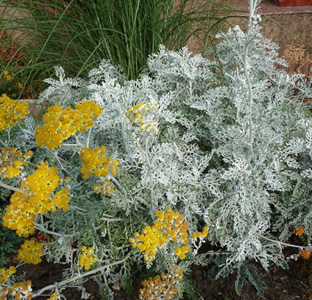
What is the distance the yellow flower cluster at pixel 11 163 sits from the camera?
1.17 metres

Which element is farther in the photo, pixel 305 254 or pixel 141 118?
pixel 305 254

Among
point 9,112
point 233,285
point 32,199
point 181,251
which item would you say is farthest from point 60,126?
point 233,285

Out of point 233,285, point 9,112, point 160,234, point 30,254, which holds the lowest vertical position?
point 233,285

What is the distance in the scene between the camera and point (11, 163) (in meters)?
1.28

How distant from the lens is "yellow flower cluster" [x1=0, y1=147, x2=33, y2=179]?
1170 millimetres

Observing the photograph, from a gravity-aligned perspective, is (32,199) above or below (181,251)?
above

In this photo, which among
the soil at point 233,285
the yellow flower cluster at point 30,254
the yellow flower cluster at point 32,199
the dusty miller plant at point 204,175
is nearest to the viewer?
the yellow flower cluster at point 32,199

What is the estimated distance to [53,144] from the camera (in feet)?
3.89

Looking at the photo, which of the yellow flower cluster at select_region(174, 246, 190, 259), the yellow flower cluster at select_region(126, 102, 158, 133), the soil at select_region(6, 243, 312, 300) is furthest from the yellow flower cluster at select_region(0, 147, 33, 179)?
the soil at select_region(6, 243, 312, 300)

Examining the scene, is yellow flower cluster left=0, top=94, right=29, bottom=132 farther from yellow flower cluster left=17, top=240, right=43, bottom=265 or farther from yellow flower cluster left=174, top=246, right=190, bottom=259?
yellow flower cluster left=174, top=246, right=190, bottom=259

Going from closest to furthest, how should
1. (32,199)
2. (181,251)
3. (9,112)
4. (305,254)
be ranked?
1. (32,199)
2. (181,251)
3. (9,112)
4. (305,254)

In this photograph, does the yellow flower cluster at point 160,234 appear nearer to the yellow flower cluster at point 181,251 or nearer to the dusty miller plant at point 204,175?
the yellow flower cluster at point 181,251

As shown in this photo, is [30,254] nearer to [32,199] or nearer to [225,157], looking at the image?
[32,199]

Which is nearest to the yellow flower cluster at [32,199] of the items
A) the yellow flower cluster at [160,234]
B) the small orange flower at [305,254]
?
the yellow flower cluster at [160,234]
